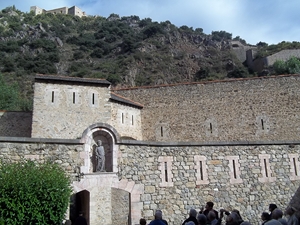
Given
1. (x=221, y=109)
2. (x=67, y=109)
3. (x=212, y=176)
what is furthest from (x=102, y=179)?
(x=221, y=109)

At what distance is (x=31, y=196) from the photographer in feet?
23.7

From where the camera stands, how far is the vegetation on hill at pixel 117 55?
158 feet

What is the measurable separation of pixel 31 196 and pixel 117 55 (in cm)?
5162

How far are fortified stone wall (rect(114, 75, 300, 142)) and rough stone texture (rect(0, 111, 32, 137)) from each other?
703 centimetres

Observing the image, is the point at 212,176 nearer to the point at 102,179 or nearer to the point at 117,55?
the point at 102,179

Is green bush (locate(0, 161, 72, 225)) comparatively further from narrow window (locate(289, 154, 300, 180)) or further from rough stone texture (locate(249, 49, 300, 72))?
rough stone texture (locate(249, 49, 300, 72))

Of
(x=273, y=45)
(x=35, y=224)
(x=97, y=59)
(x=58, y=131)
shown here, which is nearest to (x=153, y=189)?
(x=35, y=224)

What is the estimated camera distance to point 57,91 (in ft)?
57.5

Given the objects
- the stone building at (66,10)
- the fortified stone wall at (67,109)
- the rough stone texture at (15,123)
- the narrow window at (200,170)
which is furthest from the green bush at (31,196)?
the stone building at (66,10)

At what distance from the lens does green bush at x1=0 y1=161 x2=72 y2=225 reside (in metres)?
7.10

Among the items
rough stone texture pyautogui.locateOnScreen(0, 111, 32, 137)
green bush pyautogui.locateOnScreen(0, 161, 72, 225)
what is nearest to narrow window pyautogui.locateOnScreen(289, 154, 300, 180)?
green bush pyautogui.locateOnScreen(0, 161, 72, 225)

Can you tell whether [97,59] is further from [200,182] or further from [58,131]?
[200,182]

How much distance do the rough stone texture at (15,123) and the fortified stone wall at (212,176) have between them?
428 inches

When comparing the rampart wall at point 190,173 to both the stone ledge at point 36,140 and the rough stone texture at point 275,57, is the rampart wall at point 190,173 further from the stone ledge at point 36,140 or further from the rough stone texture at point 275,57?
the rough stone texture at point 275,57
